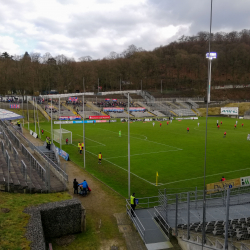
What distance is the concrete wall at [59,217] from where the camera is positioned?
35.9ft

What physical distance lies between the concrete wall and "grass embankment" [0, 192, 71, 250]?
0.46 metres

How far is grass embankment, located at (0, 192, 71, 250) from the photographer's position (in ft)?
27.4

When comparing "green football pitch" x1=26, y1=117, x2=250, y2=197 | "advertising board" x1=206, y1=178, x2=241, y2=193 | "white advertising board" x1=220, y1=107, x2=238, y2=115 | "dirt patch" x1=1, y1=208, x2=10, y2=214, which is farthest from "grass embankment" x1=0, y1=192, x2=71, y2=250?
"white advertising board" x1=220, y1=107, x2=238, y2=115

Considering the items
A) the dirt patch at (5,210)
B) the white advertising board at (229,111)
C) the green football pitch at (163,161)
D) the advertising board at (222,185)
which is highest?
the white advertising board at (229,111)

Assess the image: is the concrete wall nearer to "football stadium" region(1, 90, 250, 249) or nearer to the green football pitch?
"football stadium" region(1, 90, 250, 249)

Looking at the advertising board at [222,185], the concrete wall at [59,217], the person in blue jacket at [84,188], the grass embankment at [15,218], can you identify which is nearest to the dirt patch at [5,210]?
the grass embankment at [15,218]

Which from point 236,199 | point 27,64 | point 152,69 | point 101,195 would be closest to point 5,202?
point 101,195

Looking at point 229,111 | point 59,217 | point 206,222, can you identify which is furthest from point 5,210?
point 229,111

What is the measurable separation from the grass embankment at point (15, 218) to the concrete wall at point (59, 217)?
46cm

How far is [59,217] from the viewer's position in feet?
36.9

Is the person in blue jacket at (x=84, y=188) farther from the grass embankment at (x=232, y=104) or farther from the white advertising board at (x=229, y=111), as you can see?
the grass embankment at (x=232, y=104)

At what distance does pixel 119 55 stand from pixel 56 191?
5587 inches

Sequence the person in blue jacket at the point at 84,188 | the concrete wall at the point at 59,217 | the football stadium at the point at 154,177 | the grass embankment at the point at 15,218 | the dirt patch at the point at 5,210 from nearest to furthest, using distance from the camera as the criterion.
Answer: the grass embankment at the point at 15,218 → the dirt patch at the point at 5,210 → the concrete wall at the point at 59,217 → the football stadium at the point at 154,177 → the person in blue jacket at the point at 84,188

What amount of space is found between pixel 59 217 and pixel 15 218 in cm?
193
